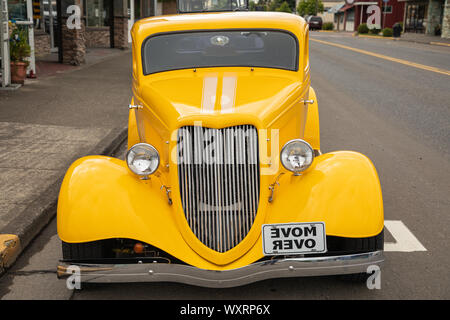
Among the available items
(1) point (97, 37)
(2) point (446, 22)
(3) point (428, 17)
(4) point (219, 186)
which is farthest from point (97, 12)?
(3) point (428, 17)

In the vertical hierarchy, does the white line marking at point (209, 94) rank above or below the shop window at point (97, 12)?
below

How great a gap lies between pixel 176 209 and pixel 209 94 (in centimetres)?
99

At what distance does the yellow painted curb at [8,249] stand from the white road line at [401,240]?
2.93 meters

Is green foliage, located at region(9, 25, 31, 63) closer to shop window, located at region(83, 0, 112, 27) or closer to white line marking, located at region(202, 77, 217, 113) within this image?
white line marking, located at region(202, 77, 217, 113)

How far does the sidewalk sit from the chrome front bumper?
1095 millimetres

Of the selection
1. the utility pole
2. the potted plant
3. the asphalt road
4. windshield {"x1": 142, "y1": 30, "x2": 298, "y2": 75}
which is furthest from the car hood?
the potted plant

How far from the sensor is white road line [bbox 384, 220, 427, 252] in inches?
174

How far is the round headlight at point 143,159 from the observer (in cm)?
369

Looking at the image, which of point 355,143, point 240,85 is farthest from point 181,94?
point 355,143

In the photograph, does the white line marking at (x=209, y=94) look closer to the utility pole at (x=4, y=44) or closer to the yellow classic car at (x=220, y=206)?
the yellow classic car at (x=220, y=206)

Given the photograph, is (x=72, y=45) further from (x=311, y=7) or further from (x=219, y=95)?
(x=311, y=7)

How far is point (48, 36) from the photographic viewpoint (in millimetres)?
21500

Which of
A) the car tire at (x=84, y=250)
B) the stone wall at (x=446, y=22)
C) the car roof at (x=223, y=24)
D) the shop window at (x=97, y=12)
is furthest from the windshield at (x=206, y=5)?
the stone wall at (x=446, y=22)

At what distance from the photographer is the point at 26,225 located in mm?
4574
